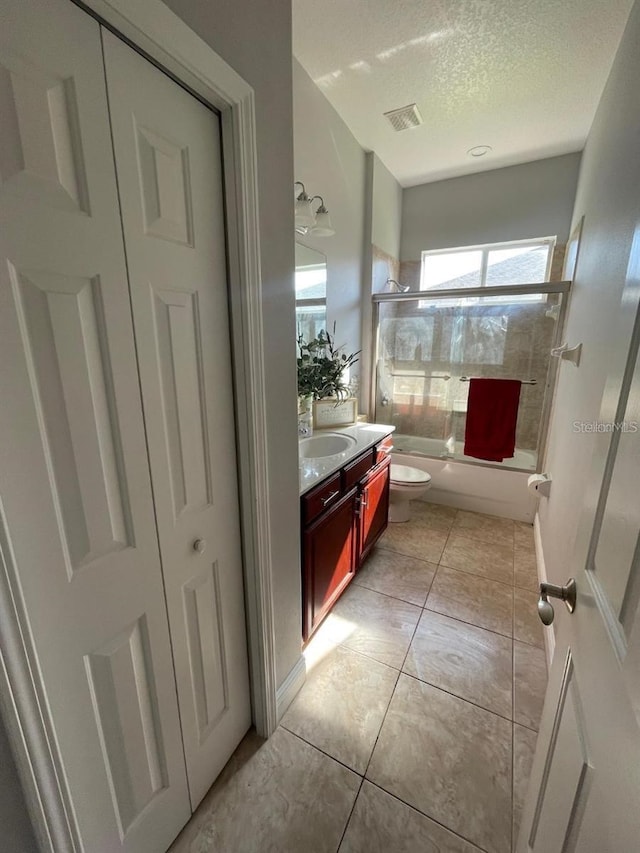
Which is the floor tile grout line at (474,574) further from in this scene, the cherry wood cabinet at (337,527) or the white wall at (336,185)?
the white wall at (336,185)

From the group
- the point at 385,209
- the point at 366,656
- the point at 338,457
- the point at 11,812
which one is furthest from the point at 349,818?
the point at 385,209

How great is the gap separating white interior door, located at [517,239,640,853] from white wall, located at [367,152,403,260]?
2.73 meters

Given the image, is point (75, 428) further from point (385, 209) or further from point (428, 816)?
point (385, 209)

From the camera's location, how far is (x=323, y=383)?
2242 millimetres

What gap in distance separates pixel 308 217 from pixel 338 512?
1502 millimetres

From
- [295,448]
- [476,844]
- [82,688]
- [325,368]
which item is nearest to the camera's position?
[82,688]

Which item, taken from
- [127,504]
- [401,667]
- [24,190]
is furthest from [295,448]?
[401,667]

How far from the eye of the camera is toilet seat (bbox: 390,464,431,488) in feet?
8.88

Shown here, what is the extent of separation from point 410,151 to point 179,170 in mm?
2613

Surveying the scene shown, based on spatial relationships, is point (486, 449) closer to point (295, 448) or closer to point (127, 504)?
point (295, 448)

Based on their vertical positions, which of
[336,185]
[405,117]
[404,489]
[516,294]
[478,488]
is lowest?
[478,488]

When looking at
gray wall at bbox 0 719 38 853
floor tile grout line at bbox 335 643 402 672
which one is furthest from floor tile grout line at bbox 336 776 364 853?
gray wall at bbox 0 719 38 853

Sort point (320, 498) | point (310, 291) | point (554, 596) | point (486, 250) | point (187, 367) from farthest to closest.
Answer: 1. point (486, 250)
2. point (310, 291)
3. point (320, 498)
4. point (187, 367)
5. point (554, 596)

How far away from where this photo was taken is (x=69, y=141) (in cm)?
63
